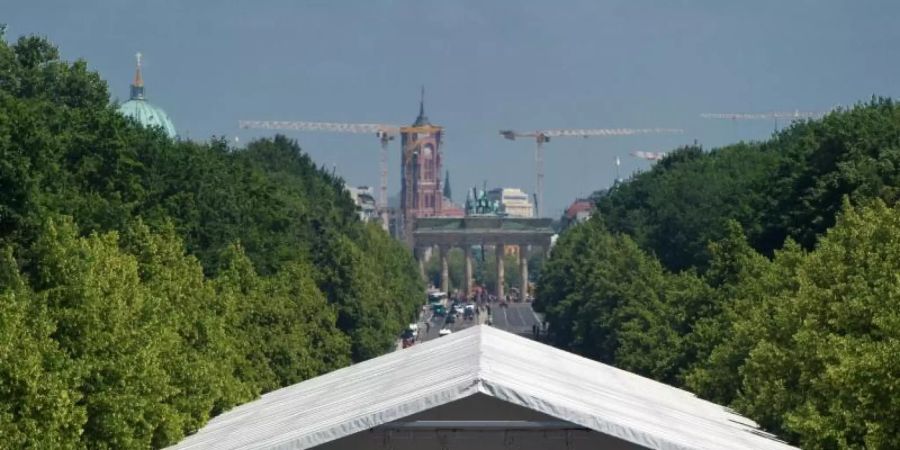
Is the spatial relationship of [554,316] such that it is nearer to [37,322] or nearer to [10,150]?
[10,150]

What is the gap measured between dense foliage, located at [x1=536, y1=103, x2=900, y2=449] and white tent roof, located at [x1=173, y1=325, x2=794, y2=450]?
8.76 ft

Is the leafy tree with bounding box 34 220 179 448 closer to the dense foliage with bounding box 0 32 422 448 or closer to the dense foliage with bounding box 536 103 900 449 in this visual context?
the dense foliage with bounding box 0 32 422 448

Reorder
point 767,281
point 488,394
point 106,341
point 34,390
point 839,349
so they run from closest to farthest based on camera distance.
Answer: point 488,394
point 34,390
point 839,349
point 106,341
point 767,281

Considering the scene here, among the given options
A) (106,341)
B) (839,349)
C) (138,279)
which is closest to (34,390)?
(106,341)

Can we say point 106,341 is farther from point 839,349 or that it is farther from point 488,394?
point 488,394

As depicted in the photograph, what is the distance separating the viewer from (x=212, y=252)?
9869 centimetres

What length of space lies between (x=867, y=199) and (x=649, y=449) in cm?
5748

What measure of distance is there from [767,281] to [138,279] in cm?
2228

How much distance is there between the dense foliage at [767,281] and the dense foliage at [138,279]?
13224mm

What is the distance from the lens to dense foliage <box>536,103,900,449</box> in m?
51.1

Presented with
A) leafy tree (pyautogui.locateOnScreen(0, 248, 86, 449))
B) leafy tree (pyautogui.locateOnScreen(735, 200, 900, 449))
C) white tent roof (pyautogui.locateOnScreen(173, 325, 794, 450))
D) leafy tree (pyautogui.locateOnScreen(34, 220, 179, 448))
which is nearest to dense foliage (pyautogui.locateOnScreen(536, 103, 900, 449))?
leafy tree (pyautogui.locateOnScreen(735, 200, 900, 449))

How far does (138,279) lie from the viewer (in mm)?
64625

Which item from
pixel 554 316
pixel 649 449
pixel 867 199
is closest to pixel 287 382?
pixel 867 199

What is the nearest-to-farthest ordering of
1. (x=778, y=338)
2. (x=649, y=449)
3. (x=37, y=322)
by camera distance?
(x=649, y=449)
(x=37, y=322)
(x=778, y=338)
